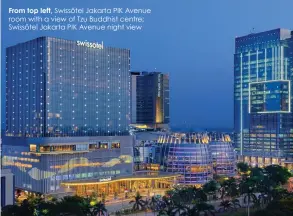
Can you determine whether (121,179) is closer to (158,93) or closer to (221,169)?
(221,169)

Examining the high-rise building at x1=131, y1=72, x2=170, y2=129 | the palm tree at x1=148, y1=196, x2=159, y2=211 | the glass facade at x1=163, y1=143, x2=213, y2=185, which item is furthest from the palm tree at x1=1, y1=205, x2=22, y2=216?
the high-rise building at x1=131, y1=72, x2=170, y2=129

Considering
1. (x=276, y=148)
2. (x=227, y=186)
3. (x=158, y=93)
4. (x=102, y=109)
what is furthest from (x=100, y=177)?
(x=158, y=93)

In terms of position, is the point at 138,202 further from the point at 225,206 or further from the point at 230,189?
the point at 230,189

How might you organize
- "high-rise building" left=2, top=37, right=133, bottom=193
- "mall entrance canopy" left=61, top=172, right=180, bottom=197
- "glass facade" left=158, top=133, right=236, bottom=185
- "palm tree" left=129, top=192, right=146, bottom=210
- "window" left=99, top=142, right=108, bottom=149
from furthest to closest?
1. "glass facade" left=158, top=133, right=236, bottom=185
2. "window" left=99, top=142, right=108, bottom=149
3. "high-rise building" left=2, top=37, right=133, bottom=193
4. "mall entrance canopy" left=61, top=172, right=180, bottom=197
5. "palm tree" left=129, top=192, right=146, bottom=210

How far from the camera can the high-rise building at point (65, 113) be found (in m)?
81.3

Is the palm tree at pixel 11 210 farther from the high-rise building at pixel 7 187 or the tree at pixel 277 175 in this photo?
the tree at pixel 277 175

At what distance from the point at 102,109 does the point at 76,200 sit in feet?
129

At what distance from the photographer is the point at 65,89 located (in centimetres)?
8675

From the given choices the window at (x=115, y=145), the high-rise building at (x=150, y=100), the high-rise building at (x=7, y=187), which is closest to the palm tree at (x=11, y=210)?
the high-rise building at (x=7, y=187)

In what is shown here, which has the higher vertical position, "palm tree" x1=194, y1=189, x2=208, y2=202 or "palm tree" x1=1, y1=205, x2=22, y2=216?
"palm tree" x1=1, y1=205, x2=22, y2=216

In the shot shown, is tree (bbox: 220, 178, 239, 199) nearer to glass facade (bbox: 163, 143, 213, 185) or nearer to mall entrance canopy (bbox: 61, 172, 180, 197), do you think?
mall entrance canopy (bbox: 61, 172, 180, 197)

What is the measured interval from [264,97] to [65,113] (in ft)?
270

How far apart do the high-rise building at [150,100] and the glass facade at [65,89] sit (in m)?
89.4

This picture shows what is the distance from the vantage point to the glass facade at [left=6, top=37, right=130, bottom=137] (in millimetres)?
84188
